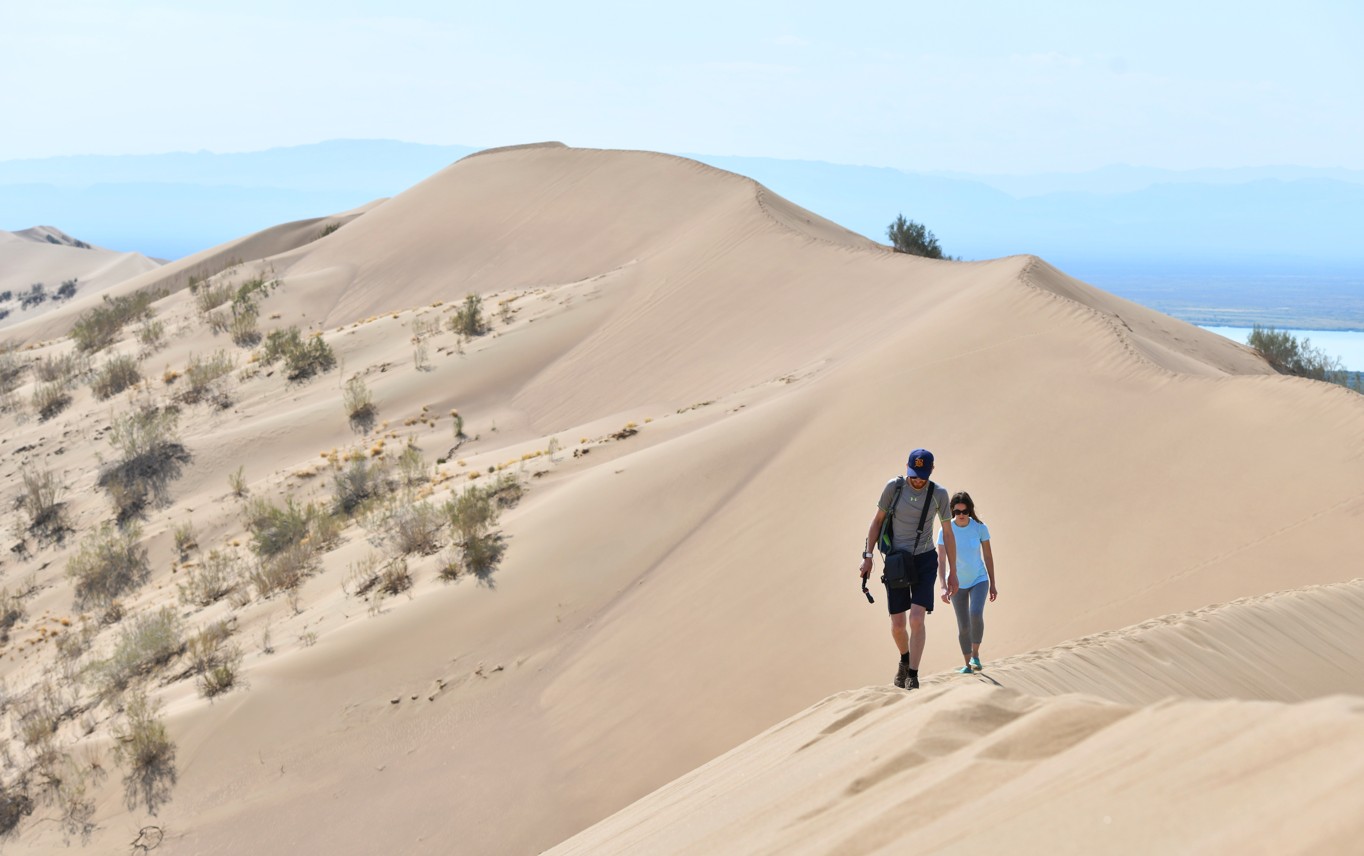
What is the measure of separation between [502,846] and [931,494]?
3514 mm

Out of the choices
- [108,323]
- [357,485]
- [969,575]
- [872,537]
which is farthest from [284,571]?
[108,323]

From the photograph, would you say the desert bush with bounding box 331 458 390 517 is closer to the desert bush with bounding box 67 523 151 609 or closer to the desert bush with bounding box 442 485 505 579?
the desert bush with bounding box 67 523 151 609

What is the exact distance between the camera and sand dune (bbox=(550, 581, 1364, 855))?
2971 mm

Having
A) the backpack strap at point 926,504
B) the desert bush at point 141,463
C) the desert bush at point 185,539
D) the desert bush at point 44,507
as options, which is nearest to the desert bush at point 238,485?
the desert bush at point 185,539

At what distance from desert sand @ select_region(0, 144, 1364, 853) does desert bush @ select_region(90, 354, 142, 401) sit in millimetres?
4401

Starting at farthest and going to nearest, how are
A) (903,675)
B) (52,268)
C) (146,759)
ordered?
(52,268)
(146,759)
(903,675)

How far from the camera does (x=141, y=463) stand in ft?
56.5

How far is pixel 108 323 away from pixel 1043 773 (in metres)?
31.5

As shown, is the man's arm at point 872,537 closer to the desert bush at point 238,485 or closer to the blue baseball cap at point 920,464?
the blue baseball cap at point 920,464

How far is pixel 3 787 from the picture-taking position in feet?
27.3

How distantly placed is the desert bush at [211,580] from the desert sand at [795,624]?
22cm

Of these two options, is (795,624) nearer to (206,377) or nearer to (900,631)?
(900,631)

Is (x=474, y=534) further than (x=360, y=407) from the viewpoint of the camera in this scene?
No

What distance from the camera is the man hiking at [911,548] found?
242 inches
